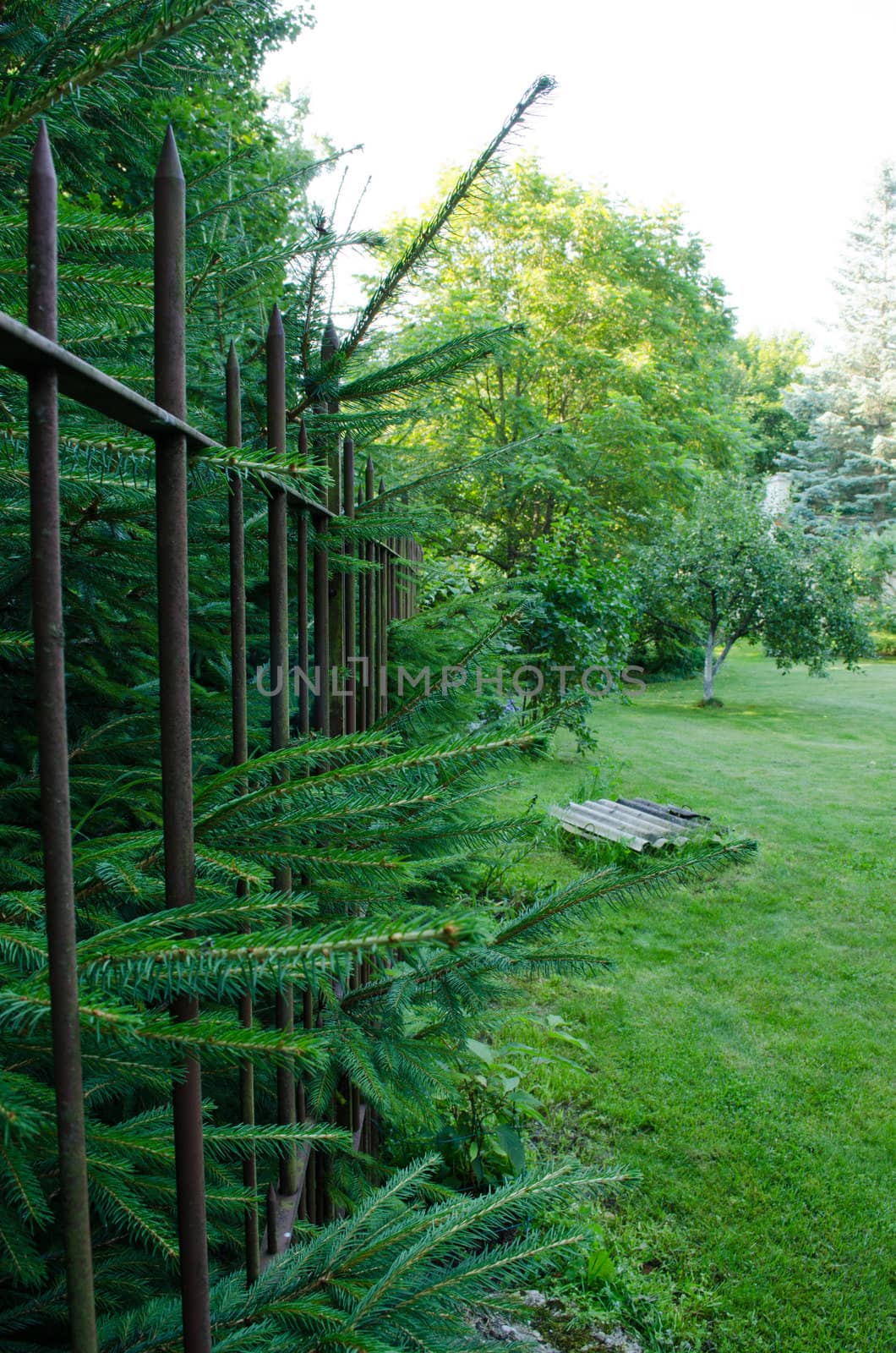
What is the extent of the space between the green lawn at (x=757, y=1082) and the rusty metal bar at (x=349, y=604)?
1049 mm

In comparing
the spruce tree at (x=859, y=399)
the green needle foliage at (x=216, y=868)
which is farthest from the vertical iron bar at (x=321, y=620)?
the spruce tree at (x=859, y=399)

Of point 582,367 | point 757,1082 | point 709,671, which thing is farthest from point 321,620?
point 582,367

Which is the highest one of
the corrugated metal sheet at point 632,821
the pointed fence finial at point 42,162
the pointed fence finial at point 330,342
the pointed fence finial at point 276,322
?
the pointed fence finial at point 330,342

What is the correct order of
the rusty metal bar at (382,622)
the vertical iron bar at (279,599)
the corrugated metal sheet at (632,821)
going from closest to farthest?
the vertical iron bar at (279,599), the rusty metal bar at (382,622), the corrugated metal sheet at (632,821)

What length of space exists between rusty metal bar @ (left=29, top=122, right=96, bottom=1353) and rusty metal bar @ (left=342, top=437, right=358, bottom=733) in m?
1.27

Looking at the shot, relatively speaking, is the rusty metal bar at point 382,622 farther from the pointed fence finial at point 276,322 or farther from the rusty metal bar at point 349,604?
the pointed fence finial at point 276,322

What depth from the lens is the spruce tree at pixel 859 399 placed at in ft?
106

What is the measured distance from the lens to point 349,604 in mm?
2012

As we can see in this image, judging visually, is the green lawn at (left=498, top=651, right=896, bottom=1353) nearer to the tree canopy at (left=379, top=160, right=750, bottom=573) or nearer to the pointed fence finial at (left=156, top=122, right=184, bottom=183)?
the pointed fence finial at (left=156, top=122, right=184, bottom=183)

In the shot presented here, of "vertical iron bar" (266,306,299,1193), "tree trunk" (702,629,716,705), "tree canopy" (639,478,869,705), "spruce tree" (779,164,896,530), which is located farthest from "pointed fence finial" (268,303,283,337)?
"spruce tree" (779,164,896,530)

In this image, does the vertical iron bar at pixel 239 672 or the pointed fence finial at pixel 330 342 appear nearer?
the vertical iron bar at pixel 239 672

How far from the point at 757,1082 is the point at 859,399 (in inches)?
1391

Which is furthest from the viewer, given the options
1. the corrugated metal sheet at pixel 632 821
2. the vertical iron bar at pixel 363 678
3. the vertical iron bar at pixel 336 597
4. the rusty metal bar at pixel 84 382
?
the corrugated metal sheet at pixel 632 821

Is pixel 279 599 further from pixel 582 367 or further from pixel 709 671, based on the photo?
pixel 582 367
